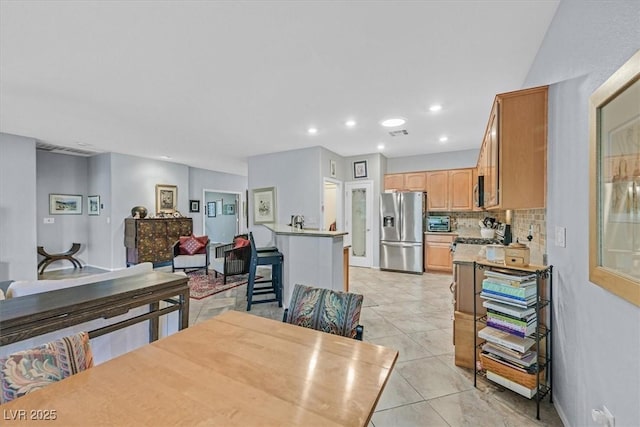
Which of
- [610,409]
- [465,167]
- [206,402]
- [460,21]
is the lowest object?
[610,409]

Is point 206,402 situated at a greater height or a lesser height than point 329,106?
lesser

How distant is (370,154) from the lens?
237 inches

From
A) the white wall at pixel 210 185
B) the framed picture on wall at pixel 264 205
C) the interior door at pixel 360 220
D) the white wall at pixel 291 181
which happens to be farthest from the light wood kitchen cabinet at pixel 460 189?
the white wall at pixel 210 185

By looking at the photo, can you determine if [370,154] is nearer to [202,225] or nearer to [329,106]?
[329,106]

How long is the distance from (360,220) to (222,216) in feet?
18.6

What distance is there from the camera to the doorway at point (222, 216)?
948cm

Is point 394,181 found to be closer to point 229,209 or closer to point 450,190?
point 450,190

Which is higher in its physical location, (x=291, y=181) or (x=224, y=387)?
(x=291, y=181)

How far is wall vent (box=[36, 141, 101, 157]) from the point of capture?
527 cm

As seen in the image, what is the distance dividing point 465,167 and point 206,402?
604cm

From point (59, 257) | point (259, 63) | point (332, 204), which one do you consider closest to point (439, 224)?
point (332, 204)

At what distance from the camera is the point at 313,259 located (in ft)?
10.4

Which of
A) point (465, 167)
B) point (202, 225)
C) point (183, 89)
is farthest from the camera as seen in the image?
point (202, 225)

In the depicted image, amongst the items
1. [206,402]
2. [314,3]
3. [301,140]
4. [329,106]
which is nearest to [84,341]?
[206,402]
